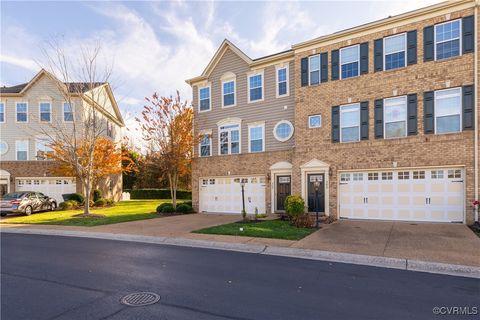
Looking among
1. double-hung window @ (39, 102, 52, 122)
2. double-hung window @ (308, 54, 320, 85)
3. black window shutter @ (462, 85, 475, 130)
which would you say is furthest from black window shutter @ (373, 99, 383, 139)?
double-hung window @ (39, 102, 52, 122)

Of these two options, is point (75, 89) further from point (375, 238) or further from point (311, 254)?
point (375, 238)

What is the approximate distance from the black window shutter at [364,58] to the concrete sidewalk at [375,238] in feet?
24.2

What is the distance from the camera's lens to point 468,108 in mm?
12469

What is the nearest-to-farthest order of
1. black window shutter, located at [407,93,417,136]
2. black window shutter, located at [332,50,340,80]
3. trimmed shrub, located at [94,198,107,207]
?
black window shutter, located at [407,93,417,136] < black window shutter, located at [332,50,340,80] < trimmed shrub, located at [94,198,107,207]

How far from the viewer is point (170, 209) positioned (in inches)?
769

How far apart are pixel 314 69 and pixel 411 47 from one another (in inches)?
179

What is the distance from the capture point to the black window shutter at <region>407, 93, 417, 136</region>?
44.4 feet

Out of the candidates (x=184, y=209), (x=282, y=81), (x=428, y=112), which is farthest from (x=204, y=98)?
(x=428, y=112)

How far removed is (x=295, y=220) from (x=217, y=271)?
22.3 ft

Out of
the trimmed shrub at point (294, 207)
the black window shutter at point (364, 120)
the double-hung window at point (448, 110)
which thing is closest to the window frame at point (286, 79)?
the black window shutter at point (364, 120)

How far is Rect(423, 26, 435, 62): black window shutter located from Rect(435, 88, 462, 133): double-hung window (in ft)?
5.37

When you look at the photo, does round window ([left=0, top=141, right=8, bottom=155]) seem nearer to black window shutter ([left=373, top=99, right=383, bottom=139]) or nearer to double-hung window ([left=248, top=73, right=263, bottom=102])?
double-hung window ([left=248, top=73, right=263, bottom=102])

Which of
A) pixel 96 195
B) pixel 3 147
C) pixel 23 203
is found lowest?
pixel 96 195

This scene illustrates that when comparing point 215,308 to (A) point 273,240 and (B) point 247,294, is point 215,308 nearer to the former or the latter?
(B) point 247,294
